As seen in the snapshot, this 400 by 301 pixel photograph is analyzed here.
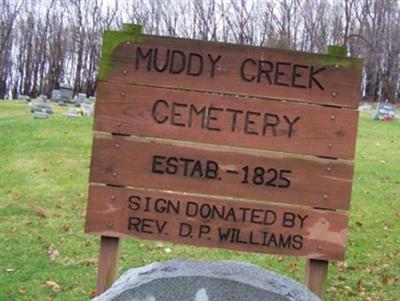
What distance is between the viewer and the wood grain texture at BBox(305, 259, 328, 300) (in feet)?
11.5

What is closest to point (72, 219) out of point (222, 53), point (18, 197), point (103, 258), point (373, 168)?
point (18, 197)

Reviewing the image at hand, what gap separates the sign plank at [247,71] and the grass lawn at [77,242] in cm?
256

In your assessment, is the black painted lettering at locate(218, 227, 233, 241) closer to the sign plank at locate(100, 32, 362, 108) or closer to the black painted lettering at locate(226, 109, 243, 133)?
the black painted lettering at locate(226, 109, 243, 133)

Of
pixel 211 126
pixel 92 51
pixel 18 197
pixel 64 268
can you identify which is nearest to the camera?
pixel 211 126

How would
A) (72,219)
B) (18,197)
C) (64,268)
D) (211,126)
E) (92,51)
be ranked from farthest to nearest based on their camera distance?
(92,51) < (18,197) < (72,219) < (64,268) < (211,126)

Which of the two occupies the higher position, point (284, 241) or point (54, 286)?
point (284, 241)

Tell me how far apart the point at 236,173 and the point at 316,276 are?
74cm

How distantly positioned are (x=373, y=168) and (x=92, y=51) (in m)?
45.2

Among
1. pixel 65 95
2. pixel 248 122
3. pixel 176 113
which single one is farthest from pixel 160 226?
pixel 65 95

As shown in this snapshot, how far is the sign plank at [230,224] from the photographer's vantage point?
3.40 metres

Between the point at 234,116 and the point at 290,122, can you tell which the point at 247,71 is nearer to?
the point at 234,116

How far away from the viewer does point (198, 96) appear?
3406mm

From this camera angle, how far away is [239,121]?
3.40m

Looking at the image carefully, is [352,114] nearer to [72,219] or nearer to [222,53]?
[222,53]
